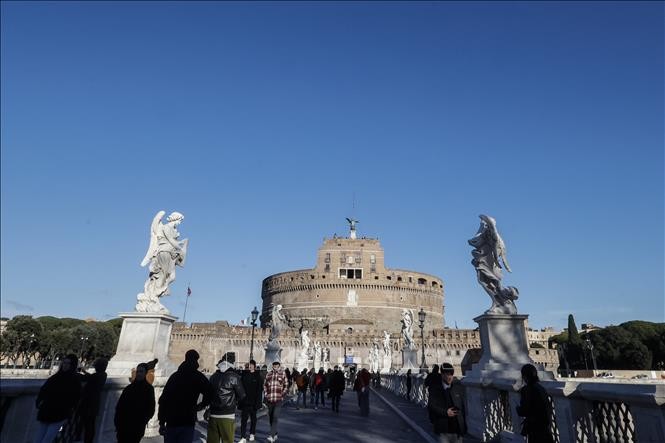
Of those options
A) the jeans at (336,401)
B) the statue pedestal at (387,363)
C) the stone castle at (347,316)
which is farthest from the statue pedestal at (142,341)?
the stone castle at (347,316)

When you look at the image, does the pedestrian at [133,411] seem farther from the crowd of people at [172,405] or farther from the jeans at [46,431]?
the jeans at [46,431]

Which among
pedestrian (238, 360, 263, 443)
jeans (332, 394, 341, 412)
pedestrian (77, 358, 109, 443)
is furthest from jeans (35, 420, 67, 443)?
jeans (332, 394, 341, 412)

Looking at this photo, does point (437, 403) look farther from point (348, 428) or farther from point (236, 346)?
point (236, 346)

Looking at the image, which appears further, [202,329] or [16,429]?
[202,329]

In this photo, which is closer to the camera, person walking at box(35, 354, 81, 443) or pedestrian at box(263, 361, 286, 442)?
person walking at box(35, 354, 81, 443)

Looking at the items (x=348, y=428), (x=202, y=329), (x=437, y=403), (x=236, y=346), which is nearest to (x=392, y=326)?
(x=236, y=346)

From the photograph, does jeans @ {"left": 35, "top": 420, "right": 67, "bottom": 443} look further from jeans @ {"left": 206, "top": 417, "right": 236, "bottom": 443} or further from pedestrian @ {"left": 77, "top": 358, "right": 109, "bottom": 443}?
jeans @ {"left": 206, "top": 417, "right": 236, "bottom": 443}

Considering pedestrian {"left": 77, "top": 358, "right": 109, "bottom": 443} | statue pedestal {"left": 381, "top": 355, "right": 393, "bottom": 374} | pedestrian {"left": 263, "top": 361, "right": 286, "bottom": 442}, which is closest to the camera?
pedestrian {"left": 77, "top": 358, "right": 109, "bottom": 443}

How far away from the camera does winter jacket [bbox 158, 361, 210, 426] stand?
489cm

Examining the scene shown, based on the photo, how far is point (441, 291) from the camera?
9231 cm

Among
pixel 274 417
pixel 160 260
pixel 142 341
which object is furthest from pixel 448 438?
pixel 160 260

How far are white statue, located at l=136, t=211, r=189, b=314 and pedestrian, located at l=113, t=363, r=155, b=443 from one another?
11.2ft

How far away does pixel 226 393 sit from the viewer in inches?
241

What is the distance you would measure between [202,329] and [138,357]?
70.1m
